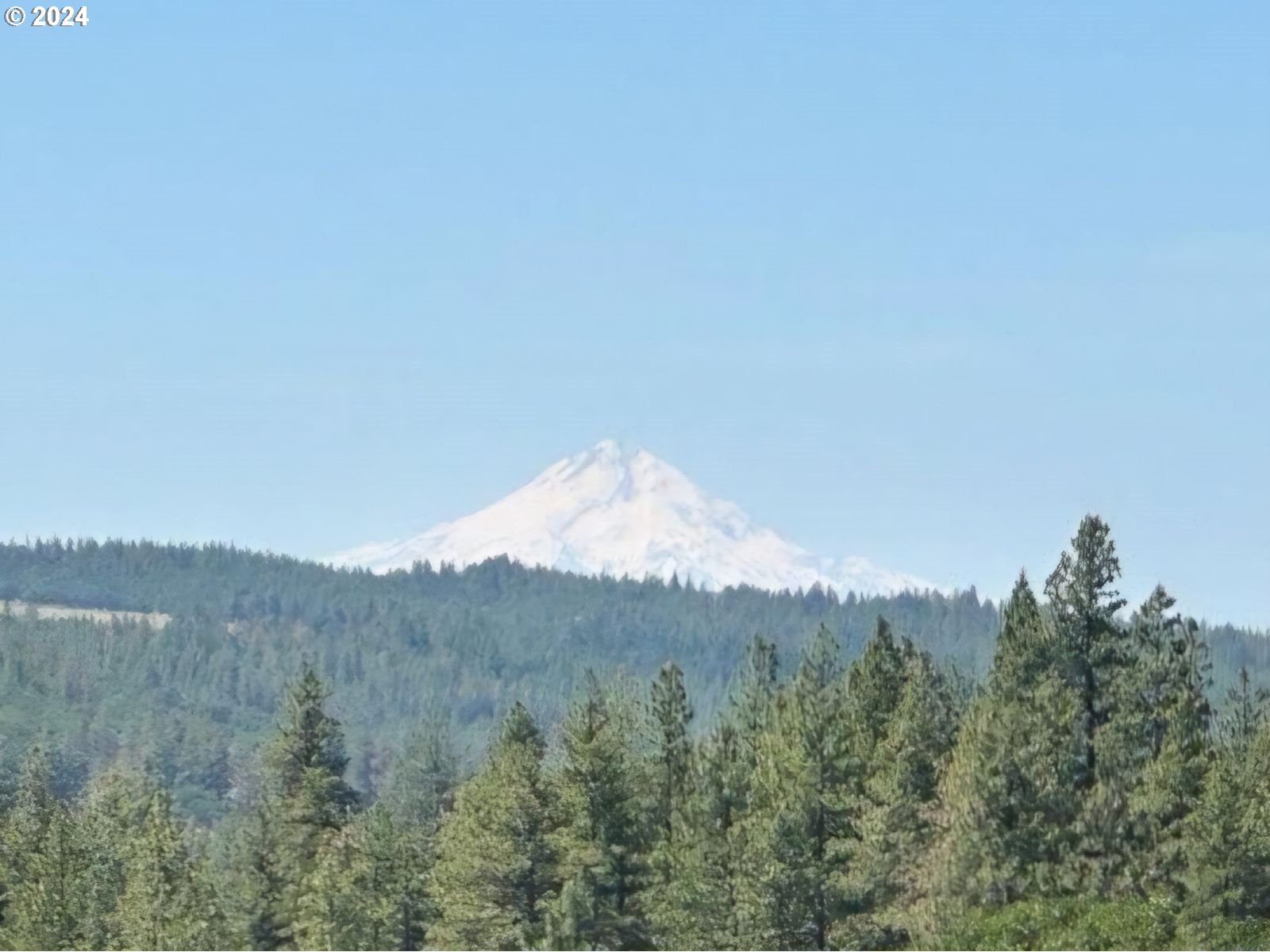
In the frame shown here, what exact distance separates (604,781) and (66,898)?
24310mm

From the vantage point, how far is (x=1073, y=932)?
235 feet

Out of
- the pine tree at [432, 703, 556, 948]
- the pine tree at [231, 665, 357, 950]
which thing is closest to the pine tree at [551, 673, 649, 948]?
the pine tree at [432, 703, 556, 948]

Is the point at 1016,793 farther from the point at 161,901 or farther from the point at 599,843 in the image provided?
the point at 161,901

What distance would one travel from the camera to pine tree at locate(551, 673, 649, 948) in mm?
85250

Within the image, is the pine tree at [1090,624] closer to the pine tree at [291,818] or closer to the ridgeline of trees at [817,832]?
the ridgeline of trees at [817,832]

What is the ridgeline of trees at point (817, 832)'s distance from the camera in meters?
77.4

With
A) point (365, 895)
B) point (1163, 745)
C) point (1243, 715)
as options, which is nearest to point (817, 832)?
point (1163, 745)

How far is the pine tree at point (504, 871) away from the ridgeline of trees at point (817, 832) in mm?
126

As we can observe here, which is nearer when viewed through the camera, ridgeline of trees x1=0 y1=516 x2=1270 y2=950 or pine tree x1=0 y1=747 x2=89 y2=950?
ridgeline of trees x1=0 y1=516 x2=1270 y2=950

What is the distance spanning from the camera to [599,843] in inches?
3452

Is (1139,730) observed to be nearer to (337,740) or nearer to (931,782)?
(931,782)

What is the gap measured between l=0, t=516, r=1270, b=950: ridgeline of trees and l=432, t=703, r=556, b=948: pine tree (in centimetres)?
13

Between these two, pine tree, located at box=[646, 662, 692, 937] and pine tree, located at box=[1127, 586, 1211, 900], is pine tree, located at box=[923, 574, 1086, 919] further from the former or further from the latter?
pine tree, located at box=[646, 662, 692, 937]

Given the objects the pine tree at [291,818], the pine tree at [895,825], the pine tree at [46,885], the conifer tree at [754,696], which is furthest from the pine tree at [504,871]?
the pine tree at [46,885]
